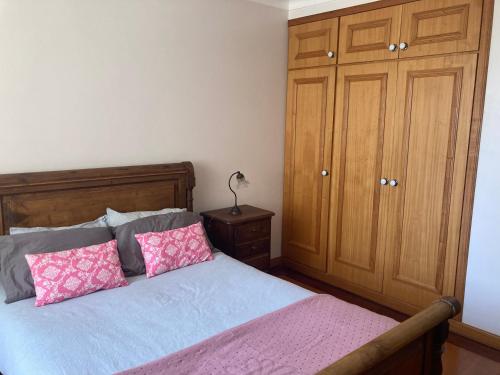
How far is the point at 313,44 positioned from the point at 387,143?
3.37 feet

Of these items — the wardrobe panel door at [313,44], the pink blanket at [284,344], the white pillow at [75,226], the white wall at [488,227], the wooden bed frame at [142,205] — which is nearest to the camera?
the wooden bed frame at [142,205]

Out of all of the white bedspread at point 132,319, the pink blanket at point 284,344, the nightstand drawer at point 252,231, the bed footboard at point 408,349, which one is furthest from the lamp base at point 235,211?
the bed footboard at point 408,349

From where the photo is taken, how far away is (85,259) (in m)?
2.16

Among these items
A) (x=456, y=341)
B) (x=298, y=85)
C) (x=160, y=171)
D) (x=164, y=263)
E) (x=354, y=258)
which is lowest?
(x=456, y=341)

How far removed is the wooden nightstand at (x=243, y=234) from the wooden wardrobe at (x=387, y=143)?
55cm

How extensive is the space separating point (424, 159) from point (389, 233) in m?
0.60

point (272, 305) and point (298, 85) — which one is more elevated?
point (298, 85)

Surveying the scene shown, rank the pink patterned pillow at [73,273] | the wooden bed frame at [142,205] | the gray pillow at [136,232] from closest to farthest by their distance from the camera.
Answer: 1. the wooden bed frame at [142,205]
2. the pink patterned pillow at [73,273]
3. the gray pillow at [136,232]

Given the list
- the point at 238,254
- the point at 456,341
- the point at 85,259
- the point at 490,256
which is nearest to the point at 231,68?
the point at 238,254

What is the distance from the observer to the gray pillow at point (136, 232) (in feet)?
7.94

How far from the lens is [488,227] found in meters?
2.63

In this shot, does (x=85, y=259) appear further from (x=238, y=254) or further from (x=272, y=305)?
(x=238, y=254)

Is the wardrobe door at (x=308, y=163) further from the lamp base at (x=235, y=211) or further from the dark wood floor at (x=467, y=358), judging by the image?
the dark wood floor at (x=467, y=358)

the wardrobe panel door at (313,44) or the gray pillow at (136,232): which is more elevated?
the wardrobe panel door at (313,44)
